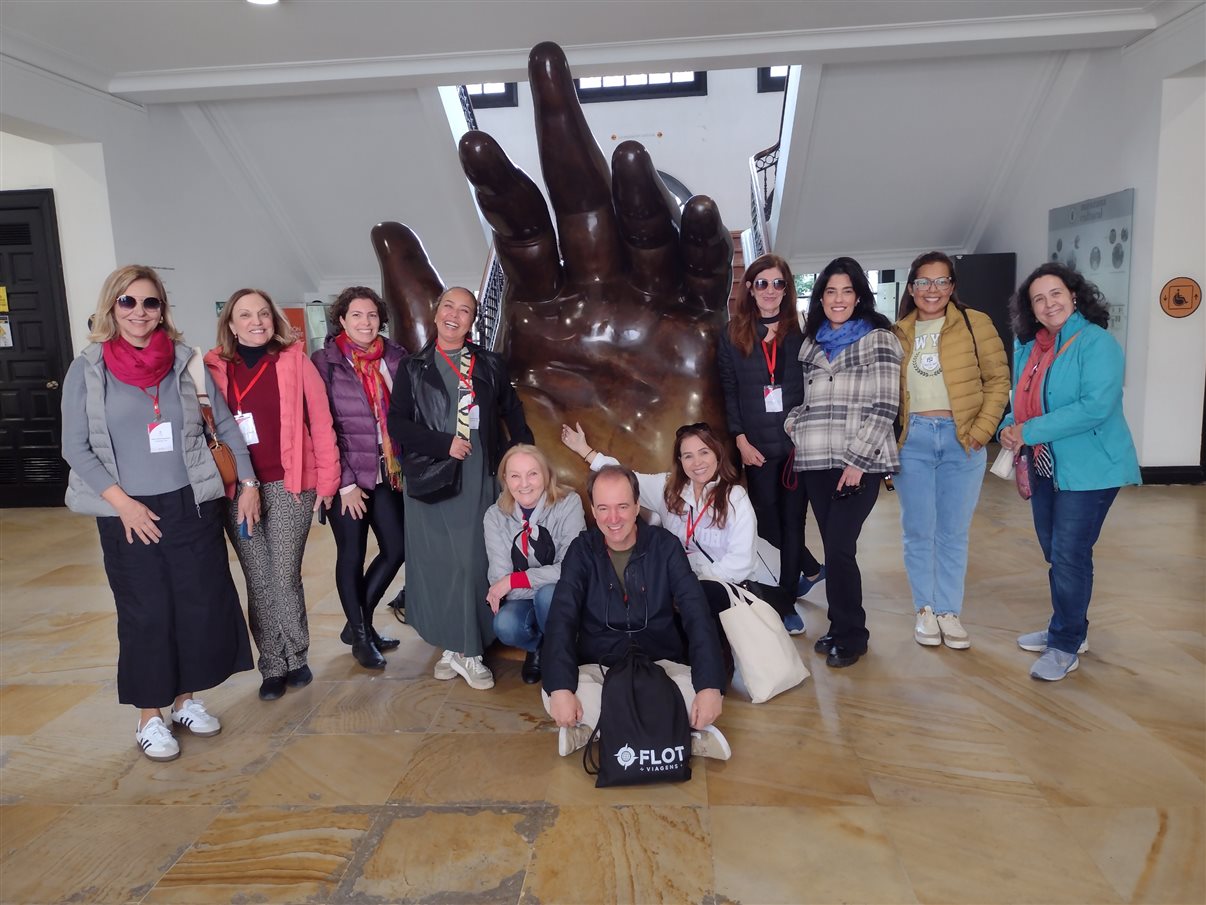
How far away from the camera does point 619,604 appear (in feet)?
7.29

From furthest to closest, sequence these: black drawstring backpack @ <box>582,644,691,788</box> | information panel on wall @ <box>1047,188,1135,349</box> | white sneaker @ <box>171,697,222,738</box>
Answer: information panel on wall @ <box>1047,188,1135,349</box> < white sneaker @ <box>171,697,222,738</box> < black drawstring backpack @ <box>582,644,691,788</box>

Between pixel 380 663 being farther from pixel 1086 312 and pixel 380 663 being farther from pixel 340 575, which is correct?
pixel 1086 312

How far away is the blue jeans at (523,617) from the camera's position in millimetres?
2463

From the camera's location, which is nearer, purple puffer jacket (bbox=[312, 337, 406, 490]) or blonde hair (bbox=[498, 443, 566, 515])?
blonde hair (bbox=[498, 443, 566, 515])

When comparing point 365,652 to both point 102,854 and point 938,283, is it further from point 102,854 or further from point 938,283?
point 938,283

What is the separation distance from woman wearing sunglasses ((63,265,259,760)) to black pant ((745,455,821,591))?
1678mm

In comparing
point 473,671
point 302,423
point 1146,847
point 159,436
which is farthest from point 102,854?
point 1146,847

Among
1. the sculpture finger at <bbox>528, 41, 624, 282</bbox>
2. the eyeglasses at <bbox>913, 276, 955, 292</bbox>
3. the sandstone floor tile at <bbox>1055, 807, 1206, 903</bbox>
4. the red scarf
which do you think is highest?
the sculpture finger at <bbox>528, 41, 624, 282</bbox>

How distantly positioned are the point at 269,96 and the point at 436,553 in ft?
15.9

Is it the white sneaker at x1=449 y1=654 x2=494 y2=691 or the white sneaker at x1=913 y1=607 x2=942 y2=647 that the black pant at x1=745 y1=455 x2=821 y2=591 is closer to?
the white sneaker at x1=913 y1=607 x2=942 y2=647

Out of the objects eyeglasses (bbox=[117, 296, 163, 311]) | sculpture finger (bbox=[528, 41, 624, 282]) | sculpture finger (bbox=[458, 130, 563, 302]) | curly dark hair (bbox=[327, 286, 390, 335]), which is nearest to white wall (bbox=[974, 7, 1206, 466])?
sculpture finger (bbox=[528, 41, 624, 282])

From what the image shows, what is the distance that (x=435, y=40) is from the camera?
517 cm

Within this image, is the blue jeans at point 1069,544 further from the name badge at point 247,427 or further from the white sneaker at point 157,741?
the white sneaker at point 157,741

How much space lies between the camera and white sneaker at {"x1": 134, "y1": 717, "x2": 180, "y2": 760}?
220 cm
